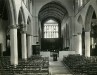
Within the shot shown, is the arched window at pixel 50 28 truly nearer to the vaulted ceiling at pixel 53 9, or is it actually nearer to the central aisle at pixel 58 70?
the vaulted ceiling at pixel 53 9

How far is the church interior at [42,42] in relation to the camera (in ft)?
39.7

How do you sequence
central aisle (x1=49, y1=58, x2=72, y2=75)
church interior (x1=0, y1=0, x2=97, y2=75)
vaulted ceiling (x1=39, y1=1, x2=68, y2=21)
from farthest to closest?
vaulted ceiling (x1=39, y1=1, x2=68, y2=21) < central aisle (x1=49, y1=58, x2=72, y2=75) < church interior (x1=0, y1=0, x2=97, y2=75)

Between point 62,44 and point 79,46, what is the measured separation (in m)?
17.5

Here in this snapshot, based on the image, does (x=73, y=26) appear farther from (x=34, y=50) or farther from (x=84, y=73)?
(x=84, y=73)

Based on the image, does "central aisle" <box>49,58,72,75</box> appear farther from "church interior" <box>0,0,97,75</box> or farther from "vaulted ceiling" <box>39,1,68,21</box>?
"vaulted ceiling" <box>39,1,68,21</box>

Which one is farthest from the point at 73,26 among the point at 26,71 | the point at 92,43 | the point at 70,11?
the point at 26,71

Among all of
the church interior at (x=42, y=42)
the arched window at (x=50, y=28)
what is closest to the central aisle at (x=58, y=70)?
the church interior at (x=42, y=42)

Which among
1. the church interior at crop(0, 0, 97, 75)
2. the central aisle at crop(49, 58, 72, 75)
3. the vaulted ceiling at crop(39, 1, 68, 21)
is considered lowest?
the central aisle at crop(49, 58, 72, 75)

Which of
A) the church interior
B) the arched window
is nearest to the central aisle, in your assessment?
the church interior

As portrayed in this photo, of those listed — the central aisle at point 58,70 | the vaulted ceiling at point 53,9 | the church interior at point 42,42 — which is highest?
the vaulted ceiling at point 53,9

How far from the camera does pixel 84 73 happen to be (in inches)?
422

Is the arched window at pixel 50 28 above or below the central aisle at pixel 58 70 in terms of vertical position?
above

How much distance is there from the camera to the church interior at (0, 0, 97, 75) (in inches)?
476

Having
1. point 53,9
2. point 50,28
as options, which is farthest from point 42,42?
point 53,9
